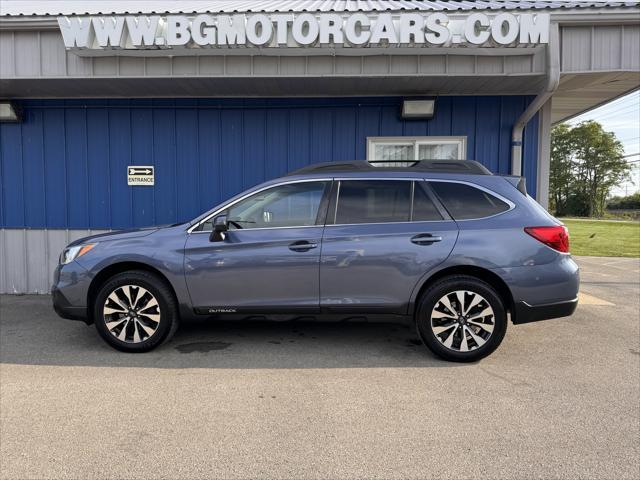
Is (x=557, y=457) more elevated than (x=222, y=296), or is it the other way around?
(x=222, y=296)

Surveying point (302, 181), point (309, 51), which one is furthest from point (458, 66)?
point (302, 181)

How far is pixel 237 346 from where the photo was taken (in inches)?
193

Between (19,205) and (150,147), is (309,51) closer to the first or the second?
(150,147)

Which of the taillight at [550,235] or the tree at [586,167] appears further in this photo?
the tree at [586,167]

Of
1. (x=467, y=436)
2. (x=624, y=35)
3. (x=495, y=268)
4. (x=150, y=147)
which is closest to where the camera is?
(x=467, y=436)

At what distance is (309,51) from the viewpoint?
5902 millimetres

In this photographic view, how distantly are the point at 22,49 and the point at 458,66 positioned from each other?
5.90 m

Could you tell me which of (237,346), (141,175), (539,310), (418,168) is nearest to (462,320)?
(539,310)

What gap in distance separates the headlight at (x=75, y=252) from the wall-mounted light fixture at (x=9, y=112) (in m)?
4.09

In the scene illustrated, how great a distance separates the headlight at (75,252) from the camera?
4700 millimetres

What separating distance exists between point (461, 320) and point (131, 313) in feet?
10.6

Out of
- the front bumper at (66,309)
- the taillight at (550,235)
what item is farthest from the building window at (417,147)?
the front bumper at (66,309)

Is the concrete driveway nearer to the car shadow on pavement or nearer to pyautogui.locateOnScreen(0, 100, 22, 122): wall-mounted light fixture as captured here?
the car shadow on pavement

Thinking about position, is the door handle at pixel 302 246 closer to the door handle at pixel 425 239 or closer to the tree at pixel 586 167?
the door handle at pixel 425 239
